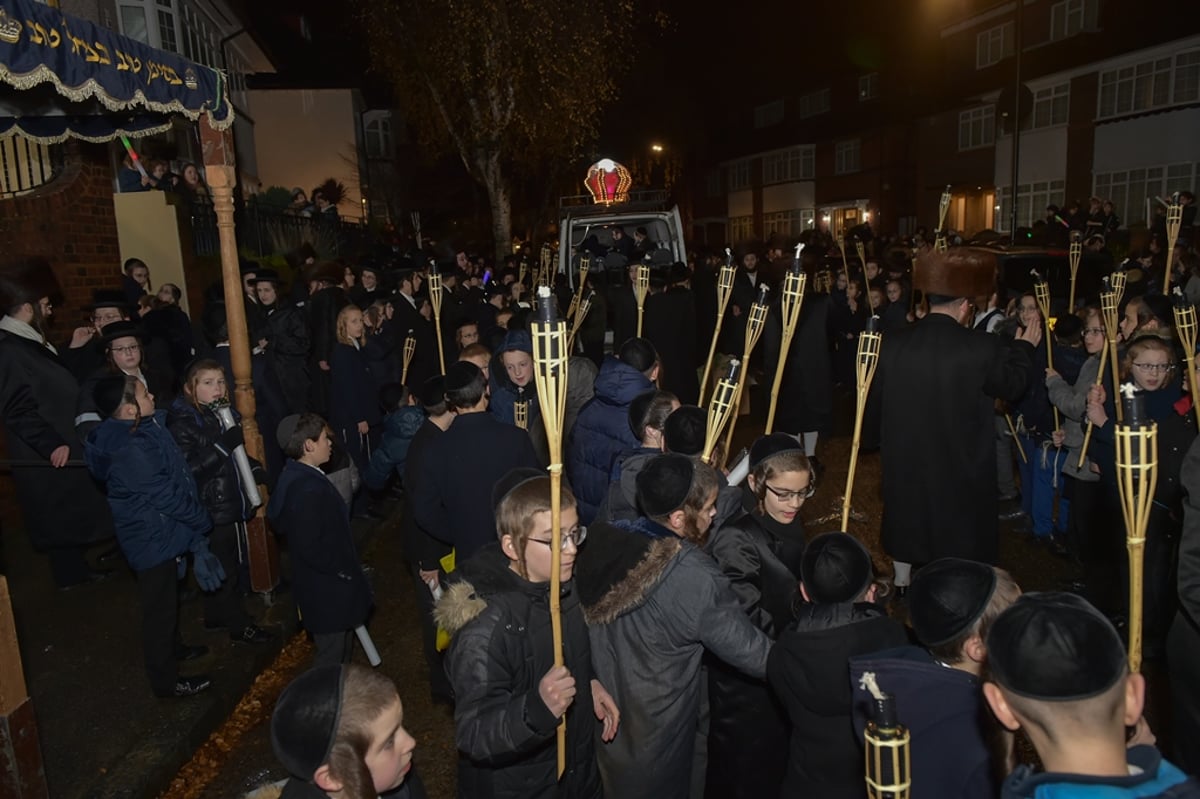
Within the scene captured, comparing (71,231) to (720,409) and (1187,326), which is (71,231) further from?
(1187,326)

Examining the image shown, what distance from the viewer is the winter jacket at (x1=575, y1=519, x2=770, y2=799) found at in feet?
9.76

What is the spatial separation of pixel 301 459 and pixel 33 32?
8.89 feet

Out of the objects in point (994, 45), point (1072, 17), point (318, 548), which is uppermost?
point (1072, 17)

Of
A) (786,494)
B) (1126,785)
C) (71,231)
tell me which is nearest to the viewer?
(1126,785)

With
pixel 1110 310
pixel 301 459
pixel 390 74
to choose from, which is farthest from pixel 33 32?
pixel 390 74

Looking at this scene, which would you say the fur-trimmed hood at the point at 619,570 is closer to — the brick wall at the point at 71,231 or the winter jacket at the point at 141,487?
the winter jacket at the point at 141,487

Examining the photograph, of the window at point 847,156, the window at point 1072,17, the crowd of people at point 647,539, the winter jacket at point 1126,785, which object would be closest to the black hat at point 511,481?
the crowd of people at point 647,539

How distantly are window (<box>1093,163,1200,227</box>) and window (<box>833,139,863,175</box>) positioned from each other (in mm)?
14007

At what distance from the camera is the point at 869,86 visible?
140ft

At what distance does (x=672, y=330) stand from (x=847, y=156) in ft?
118

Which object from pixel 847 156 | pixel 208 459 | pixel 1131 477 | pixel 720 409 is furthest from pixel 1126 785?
pixel 847 156

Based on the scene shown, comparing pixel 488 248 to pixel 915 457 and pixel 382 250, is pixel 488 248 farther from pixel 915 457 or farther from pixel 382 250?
pixel 915 457

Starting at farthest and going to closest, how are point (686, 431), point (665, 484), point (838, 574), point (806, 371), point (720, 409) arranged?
point (806, 371)
point (720, 409)
point (686, 431)
point (665, 484)
point (838, 574)

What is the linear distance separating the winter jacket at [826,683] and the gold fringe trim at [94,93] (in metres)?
4.77
